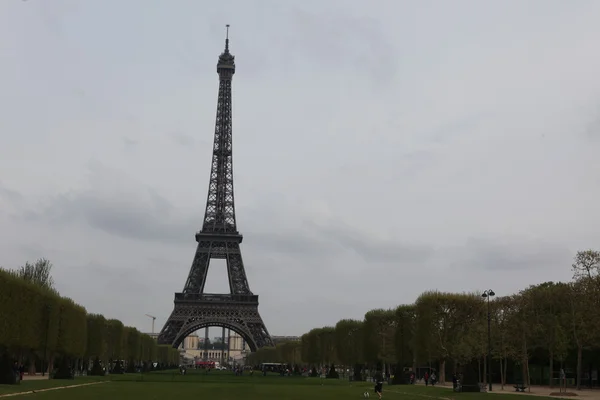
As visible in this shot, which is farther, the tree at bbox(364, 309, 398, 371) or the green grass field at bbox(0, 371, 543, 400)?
the tree at bbox(364, 309, 398, 371)

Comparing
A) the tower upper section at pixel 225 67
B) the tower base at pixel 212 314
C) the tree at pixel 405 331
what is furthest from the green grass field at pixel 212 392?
the tower upper section at pixel 225 67

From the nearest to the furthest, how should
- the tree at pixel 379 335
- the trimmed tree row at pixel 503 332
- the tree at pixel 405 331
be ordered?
the trimmed tree row at pixel 503 332 < the tree at pixel 405 331 < the tree at pixel 379 335

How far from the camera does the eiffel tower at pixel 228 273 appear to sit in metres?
135

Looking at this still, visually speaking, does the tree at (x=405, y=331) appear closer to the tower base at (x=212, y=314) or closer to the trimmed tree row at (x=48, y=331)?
the trimmed tree row at (x=48, y=331)

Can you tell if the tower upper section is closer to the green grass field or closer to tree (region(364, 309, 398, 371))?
tree (region(364, 309, 398, 371))

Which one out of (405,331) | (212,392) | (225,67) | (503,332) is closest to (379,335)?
(405,331)

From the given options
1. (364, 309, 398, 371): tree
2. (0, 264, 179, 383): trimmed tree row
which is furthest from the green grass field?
(364, 309, 398, 371): tree

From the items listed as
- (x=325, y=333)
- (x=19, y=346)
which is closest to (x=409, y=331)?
(x=325, y=333)

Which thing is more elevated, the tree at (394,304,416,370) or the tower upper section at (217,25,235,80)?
the tower upper section at (217,25,235,80)

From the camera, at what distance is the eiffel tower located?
134625 mm

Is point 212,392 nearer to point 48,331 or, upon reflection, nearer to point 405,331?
point 48,331

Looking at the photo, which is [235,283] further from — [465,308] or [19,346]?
[19,346]

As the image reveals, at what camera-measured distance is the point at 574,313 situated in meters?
63.9

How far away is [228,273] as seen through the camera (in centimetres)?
13725
